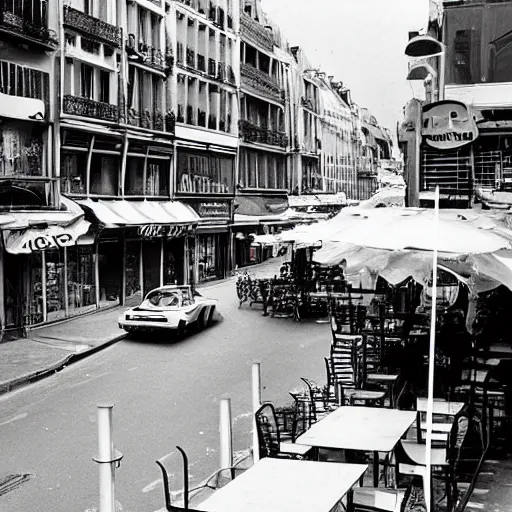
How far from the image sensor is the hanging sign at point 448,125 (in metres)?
15.6

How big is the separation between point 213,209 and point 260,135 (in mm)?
10625

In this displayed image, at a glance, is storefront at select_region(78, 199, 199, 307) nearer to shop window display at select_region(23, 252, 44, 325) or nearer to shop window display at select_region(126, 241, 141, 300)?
shop window display at select_region(126, 241, 141, 300)

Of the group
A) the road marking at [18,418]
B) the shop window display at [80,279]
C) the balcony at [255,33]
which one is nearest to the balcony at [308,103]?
the balcony at [255,33]

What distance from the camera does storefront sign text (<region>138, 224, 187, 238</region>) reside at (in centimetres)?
3220

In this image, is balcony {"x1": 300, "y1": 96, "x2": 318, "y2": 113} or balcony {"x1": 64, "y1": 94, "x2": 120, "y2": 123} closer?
balcony {"x1": 64, "y1": 94, "x2": 120, "y2": 123}

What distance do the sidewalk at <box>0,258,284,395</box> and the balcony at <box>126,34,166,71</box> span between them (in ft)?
32.5

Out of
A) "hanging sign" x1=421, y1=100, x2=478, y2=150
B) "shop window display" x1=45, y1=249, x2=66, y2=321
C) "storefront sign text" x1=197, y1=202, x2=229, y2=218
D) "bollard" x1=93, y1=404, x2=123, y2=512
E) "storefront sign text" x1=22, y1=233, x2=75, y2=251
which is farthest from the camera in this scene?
"storefront sign text" x1=197, y1=202, x2=229, y2=218

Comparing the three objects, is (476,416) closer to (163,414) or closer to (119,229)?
(163,414)

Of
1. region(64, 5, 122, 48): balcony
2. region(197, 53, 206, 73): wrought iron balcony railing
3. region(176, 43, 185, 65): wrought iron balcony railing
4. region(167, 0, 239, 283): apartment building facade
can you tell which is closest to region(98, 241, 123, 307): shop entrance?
region(64, 5, 122, 48): balcony

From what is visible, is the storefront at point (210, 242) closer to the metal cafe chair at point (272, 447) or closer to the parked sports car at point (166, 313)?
the parked sports car at point (166, 313)

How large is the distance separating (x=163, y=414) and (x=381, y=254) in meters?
5.56

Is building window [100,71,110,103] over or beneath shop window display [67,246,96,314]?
over

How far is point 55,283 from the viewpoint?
27.0 metres

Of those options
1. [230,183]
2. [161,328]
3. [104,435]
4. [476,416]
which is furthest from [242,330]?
[230,183]
